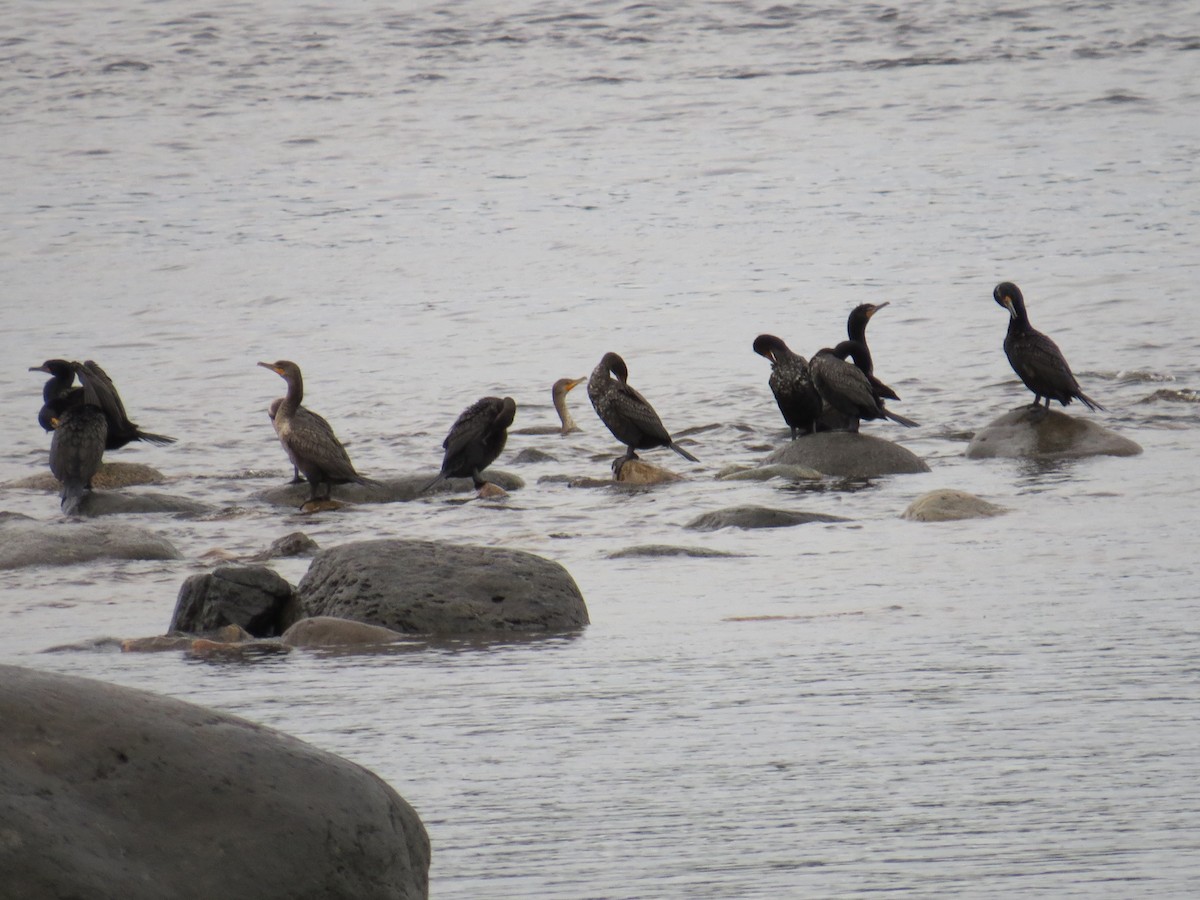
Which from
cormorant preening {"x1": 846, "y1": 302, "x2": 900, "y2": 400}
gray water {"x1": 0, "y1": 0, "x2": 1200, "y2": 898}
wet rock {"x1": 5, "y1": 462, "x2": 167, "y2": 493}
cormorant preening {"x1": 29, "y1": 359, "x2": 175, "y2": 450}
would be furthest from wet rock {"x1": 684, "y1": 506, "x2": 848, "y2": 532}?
wet rock {"x1": 5, "y1": 462, "x2": 167, "y2": 493}

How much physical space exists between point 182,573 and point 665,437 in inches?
195

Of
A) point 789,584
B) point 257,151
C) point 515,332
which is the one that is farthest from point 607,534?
point 257,151

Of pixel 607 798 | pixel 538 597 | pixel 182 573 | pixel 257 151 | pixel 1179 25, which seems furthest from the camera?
pixel 1179 25

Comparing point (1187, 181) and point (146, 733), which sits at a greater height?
point (146, 733)

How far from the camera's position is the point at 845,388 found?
13.6 meters

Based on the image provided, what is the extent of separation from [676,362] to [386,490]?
24.9ft

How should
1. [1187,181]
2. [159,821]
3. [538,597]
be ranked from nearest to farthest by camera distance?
[159,821] < [538,597] < [1187,181]

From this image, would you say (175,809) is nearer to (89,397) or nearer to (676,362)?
(89,397)

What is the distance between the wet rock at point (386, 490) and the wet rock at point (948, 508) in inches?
148

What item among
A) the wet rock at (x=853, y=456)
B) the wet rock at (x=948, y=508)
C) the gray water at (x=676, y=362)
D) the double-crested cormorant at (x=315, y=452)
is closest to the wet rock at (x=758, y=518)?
the gray water at (x=676, y=362)

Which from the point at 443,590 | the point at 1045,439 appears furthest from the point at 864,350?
the point at 443,590

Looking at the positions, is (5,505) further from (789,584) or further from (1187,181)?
(1187,181)

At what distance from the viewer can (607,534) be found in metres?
11.1

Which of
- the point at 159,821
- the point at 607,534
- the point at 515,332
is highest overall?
the point at 159,821
